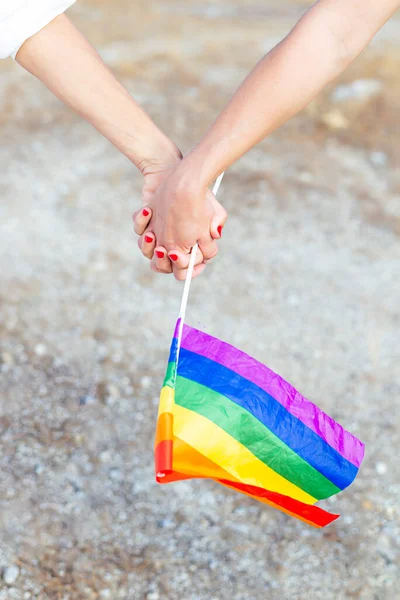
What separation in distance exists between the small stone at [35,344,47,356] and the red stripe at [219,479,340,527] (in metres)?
1.22

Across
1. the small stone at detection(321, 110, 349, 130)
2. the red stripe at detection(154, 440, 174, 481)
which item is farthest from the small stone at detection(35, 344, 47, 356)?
the small stone at detection(321, 110, 349, 130)

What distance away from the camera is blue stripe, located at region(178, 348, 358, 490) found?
128cm

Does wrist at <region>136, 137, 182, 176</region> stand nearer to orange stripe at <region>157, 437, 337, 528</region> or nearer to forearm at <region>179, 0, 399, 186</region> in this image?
forearm at <region>179, 0, 399, 186</region>

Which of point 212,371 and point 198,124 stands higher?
point 212,371

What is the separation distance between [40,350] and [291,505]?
130 centimetres

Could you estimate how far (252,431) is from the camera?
50.2 inches

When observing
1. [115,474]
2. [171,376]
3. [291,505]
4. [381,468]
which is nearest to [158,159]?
[171,376]

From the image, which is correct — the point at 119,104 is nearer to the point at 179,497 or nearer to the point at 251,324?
the point at 179,497

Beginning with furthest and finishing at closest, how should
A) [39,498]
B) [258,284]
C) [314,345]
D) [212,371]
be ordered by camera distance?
[258,284] → [314,345] → [39,498] → [212,371]

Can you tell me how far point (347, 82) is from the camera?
13.7 feet

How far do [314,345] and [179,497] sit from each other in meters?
0.87

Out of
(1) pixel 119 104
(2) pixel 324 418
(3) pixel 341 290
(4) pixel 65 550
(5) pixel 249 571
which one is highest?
(1) pixel 119 104

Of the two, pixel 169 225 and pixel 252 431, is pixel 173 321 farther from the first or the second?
pixel 252 431

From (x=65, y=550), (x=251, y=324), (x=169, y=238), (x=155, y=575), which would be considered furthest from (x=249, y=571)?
(x=251, y=324)
